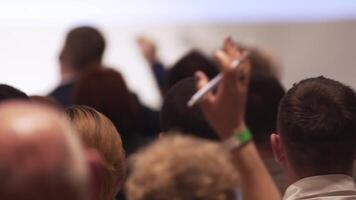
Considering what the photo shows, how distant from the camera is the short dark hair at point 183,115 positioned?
2.55 metres

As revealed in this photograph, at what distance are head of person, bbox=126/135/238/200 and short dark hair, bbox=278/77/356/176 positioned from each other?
29.7 inches

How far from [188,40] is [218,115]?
14.5ft

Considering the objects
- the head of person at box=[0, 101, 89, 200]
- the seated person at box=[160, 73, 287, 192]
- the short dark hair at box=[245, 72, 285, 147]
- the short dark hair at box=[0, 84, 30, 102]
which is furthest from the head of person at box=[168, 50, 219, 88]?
the head of person at box=[0, 101, 89, 200]

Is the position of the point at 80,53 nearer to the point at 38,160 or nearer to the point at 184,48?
the point at 184,48

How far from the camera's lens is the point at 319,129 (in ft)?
7.55

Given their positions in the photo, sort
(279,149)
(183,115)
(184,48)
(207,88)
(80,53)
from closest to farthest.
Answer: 1. (207,88)
2. (279,149)
3. (183,115)
4. (80,53)
5. (184,48)

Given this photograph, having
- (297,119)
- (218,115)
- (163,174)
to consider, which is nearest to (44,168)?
(163,174)

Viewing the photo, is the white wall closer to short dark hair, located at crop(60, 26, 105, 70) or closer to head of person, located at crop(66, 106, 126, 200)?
short dark hair, located at crop(60, 26, 105, 70)

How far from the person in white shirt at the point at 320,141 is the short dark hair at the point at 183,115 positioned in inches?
10.5

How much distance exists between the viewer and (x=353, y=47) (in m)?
6.23

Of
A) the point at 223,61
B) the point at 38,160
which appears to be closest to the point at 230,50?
the point at 223,61

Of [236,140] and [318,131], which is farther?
[318,131]

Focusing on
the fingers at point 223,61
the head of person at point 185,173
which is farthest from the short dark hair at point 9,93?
the head of person at point 185,173

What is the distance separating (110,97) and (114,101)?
19 mm
